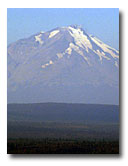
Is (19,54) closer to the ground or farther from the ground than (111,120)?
farther from the ground
